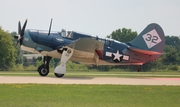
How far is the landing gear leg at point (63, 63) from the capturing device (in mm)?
25938

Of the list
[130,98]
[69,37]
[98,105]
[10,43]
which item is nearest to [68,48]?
[69,37]

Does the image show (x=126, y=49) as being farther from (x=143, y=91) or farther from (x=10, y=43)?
(x=10, y=43)

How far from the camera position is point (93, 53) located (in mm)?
27281

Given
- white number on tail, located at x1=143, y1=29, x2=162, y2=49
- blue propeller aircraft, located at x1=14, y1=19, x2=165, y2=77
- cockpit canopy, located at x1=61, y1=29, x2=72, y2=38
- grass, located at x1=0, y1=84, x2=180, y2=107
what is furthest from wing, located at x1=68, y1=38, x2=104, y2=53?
grass, located at x1=0, y1=84, x2=180, y2=107

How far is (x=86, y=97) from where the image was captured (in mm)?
15297

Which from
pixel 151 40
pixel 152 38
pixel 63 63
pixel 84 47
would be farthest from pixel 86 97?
pixel 152 38

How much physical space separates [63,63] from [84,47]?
1.81 m

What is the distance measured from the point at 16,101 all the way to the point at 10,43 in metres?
45.9

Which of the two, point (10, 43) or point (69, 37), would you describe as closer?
point (69, 37)

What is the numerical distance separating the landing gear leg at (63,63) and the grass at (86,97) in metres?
7.80

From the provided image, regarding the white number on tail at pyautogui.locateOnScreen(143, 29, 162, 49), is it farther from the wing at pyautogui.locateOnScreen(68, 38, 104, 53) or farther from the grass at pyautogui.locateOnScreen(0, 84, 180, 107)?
the grass at pyautogui.locateOnScreen(0, 84, 180, 107)

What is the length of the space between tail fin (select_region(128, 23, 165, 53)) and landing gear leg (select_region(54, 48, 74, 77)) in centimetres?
512

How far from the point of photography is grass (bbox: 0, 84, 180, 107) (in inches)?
535

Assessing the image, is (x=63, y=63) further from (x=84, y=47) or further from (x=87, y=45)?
(x=87, y=45)
